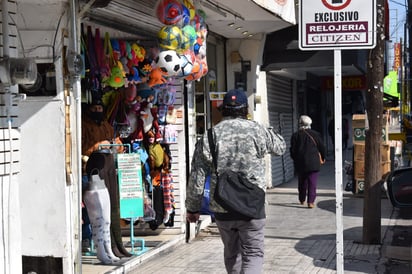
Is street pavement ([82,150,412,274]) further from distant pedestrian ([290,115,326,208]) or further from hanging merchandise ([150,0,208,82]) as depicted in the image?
hanging merchandise ([150,0,208,82])

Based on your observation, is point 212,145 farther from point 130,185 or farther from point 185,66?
point 130,185

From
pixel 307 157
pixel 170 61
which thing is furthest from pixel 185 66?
pixel 307 157

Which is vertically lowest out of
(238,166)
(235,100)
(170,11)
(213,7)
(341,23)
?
(238,166)

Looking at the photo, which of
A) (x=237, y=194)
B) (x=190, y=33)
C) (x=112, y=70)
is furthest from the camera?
(x=112, y=70)

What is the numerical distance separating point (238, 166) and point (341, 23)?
57.5 inches

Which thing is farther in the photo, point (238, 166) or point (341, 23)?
point (341, 23)

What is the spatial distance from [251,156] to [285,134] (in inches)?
491

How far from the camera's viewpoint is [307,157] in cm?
1241

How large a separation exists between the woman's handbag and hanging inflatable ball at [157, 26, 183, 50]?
2.26 meters

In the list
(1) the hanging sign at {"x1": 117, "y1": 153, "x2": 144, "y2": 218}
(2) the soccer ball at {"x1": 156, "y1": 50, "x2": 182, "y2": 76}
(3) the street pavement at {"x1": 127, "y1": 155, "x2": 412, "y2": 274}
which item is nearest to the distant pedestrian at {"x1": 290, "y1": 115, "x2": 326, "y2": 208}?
(3) the street pavement at {"x1": 127, "y1": 155, "x2": 412, "y2": 274}

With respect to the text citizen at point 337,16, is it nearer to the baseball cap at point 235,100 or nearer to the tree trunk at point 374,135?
the baseball cap at point 235,100

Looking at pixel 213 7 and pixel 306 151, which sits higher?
pixel 213 7

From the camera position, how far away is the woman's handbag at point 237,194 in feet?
16.9

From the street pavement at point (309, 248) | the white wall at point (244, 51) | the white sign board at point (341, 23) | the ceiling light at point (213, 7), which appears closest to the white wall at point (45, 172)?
the street pavement at point (309, 248)
